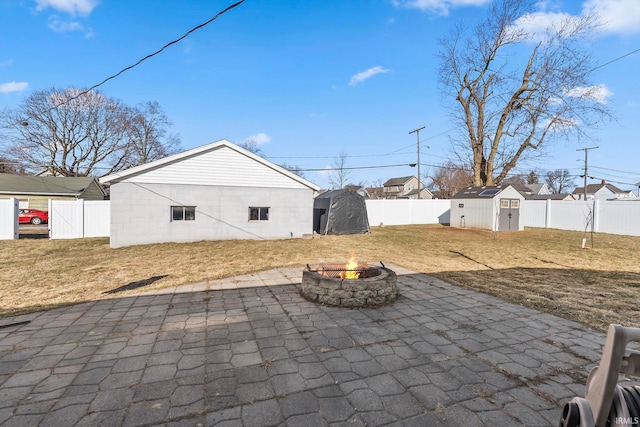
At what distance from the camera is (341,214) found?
15.6 m

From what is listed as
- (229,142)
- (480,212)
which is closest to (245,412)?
(229,142)

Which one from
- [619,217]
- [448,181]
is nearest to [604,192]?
[448,181]

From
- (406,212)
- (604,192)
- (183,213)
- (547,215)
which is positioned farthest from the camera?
(604,192)

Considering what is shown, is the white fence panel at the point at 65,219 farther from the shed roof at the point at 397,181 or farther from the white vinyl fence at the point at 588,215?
the shed roof at the point at 397,181

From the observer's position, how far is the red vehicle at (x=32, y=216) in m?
19.7

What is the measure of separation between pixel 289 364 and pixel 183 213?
35.8ft

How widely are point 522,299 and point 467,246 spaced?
773 centimetres

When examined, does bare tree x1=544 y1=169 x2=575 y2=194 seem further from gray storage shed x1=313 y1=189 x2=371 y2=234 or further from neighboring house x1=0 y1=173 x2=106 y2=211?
neighboring house x1=0 y1=173 x2=106 y2=211

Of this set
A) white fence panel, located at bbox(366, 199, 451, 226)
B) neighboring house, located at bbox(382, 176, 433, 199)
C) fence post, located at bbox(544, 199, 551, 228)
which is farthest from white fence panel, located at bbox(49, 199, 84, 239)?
neighboring house, located at bbox(382, 176, 433, 199)

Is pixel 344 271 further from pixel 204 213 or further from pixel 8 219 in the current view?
pixel 8 219

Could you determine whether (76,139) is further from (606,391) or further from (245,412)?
(606,391)

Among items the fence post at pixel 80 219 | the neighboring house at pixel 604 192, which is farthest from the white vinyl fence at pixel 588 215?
the neighboring house at pixel 604 192

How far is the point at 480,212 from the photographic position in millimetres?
18062

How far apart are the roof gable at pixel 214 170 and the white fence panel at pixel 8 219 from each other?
5421 mm
